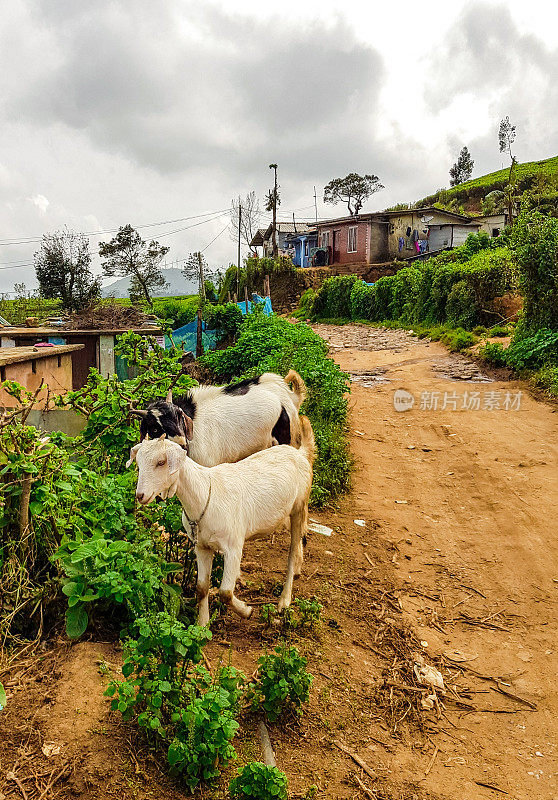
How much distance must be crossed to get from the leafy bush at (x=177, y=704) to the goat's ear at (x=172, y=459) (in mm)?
868

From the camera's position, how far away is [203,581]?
403 centimetres

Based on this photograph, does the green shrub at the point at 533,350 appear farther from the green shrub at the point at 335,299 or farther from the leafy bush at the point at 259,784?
the green shrub at the point at 335,299

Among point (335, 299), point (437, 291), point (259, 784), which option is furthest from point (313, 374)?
point (335, 299)

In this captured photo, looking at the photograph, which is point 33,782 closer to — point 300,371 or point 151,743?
point 151,743

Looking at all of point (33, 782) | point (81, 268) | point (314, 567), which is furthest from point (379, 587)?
point (81, 268)

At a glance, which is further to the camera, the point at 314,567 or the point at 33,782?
the point at 314,567

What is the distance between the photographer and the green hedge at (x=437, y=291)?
61.9 ft

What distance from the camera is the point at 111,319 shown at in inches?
711

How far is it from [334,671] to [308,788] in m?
1.03

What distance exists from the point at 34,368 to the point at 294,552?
21.7 ft

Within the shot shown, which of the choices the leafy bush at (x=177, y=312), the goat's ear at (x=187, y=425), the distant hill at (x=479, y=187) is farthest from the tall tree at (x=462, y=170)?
the goat's ear at (x=187, y=425)

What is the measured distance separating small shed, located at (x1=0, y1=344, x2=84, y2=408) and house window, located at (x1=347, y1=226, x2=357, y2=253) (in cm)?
3369

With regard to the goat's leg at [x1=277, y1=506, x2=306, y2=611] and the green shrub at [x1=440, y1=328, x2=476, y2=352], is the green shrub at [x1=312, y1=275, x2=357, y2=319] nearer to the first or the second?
the green shrub at [x1=440, y1=328, x2=476, y2=352]

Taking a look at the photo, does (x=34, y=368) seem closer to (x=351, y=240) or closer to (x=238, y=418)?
(x=238, y=418)
